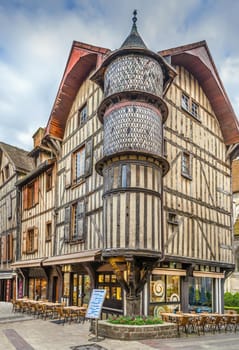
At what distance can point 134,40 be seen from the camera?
12211 mm

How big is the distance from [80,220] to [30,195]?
7.04 meters

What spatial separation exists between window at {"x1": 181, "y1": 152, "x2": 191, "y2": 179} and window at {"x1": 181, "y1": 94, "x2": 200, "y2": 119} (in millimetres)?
1829

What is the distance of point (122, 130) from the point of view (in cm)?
1103

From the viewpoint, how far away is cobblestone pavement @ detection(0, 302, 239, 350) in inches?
323

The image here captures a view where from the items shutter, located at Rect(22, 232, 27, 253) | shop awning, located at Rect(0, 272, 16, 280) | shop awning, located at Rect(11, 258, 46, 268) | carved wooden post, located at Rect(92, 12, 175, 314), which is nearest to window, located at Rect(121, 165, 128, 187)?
carved wooden post, located at Rect(92, 12, 175, 314)

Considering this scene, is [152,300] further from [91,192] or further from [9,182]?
[9,182]

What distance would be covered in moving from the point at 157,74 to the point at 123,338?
7720 mm

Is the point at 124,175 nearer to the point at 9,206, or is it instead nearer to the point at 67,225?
the point at 67,225

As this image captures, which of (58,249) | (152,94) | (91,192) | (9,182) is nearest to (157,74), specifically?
(152,94)

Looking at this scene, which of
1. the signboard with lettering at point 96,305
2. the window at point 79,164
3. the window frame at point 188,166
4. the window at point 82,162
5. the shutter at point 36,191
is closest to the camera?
the signboard with lettering at point 96,305

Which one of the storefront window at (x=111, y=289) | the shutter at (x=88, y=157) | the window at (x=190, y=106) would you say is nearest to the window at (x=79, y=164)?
the shutter at (x=88, y=157)

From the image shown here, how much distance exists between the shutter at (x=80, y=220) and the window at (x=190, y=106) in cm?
538

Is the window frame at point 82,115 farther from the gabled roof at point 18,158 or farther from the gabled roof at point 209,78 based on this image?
the gabled roof at point 18,158

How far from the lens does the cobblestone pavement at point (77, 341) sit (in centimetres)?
821
